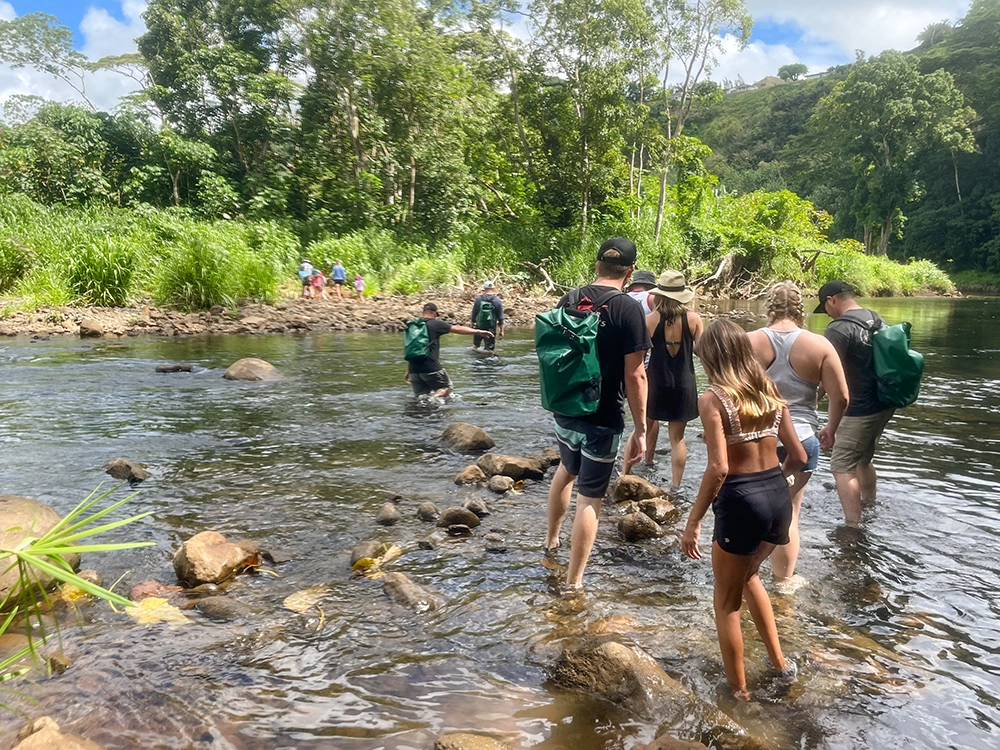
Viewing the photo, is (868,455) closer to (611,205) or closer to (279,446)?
(279,446)

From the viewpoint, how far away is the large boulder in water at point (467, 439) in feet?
24.9

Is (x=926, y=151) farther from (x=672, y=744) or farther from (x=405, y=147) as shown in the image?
(x=672, y=744)

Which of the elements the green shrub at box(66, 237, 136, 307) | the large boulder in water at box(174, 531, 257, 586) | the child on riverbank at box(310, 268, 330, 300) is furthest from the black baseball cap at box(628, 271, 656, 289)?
the green shrub at box(66, 237, 136, 307)

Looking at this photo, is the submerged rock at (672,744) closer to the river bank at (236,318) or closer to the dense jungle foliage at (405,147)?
the river bank at (236,318)

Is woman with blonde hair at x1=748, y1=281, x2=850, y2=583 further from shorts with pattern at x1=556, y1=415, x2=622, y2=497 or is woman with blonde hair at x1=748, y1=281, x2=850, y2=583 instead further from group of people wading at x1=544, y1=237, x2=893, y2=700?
shorts with pattern at x1=556, y1=415, x2=622, y2=497

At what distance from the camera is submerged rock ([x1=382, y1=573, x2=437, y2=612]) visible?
407cm

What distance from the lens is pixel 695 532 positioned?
327 cm

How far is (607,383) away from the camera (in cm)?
409

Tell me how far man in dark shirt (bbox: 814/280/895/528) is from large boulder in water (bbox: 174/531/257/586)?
426 centimetres

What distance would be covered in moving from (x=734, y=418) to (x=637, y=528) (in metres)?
2.23

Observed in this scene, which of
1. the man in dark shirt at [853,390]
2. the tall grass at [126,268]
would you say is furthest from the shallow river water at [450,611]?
the tall grass at [126,268]

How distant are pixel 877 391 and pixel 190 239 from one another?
1923 centimetres

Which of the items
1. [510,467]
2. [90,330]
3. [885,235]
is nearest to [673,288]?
[510,467]

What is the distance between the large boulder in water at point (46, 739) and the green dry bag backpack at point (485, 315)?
447 inches
